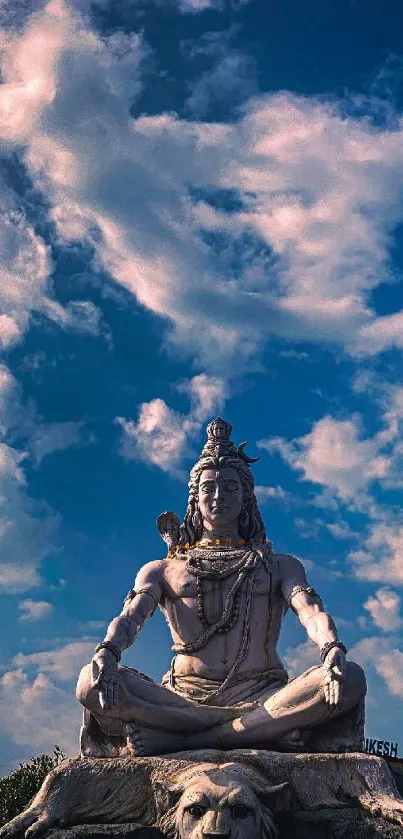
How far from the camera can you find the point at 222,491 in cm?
1070

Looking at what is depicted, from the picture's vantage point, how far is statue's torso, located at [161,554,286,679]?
9609 millimetres

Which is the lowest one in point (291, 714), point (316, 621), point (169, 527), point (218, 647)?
point (291, 714)

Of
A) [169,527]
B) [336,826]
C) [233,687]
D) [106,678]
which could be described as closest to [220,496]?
[169,527]

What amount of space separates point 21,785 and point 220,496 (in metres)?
7.69

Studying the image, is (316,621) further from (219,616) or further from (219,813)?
(219,813)

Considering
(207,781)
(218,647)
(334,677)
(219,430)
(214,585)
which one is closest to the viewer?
(207,781)

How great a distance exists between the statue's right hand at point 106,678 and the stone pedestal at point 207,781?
50cm

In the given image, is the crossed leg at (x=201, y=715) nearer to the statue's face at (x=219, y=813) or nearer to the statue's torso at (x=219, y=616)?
the statue's torso at (x=219, y=616)

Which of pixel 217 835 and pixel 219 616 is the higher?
pixel 219 616

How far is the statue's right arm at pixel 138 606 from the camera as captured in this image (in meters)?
9.32

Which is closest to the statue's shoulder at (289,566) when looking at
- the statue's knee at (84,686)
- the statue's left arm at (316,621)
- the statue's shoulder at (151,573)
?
the statue's left arm at (316,621)

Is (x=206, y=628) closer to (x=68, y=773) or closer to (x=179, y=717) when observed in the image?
(x=179, y=717)

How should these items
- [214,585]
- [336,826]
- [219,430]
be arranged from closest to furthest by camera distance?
[336,826] → [214,585] → [219,430]

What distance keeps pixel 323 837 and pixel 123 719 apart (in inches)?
82.4
